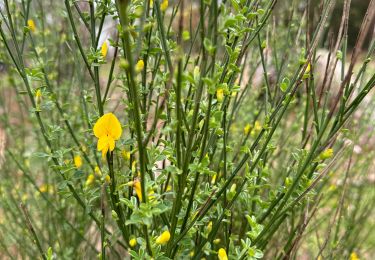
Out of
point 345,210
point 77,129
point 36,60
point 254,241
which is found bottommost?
point 345,210

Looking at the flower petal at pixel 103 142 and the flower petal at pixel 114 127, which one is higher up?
the flower petal at pixel 114 127

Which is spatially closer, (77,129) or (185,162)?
(185,162)

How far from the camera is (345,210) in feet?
7.24

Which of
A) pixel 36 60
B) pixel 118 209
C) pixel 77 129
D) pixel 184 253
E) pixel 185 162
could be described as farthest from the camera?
pixel 77 129

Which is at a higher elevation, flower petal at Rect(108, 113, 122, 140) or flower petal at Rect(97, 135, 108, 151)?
flower petal at Rect(108, 113, 122, 140)

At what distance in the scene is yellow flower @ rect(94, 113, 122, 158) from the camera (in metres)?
1.08

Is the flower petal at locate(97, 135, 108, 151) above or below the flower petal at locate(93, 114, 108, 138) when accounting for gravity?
below

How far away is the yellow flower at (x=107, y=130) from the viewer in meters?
1.08

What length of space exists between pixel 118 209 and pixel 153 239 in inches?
A: 7.4

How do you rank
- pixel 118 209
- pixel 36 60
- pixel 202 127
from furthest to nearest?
1. pixel 36 60
2. pixel 118 209
3. pixel 202 127

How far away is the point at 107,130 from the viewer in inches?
42.8

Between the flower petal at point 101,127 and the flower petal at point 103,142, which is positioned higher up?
the flower petal at point 101,127

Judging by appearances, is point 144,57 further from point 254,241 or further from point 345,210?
point 345,210

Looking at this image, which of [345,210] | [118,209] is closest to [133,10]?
[118,209]
